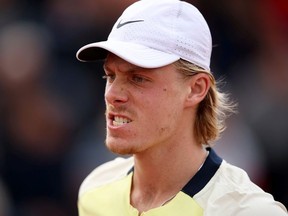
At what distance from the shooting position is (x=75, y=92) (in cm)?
522

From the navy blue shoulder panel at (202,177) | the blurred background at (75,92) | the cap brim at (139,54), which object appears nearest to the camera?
the cap brim at (139,54)

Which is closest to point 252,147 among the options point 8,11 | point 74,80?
point 74,80

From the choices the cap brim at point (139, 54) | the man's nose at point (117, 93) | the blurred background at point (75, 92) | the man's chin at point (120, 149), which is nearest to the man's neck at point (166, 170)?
the man's chin at point (120, 149)

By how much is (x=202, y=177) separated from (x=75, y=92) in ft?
8.11

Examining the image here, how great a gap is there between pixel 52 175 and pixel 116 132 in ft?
7.50

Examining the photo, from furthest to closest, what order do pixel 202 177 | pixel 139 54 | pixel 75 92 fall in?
pixel 75 92, pixel 202 177, pixel 139 54

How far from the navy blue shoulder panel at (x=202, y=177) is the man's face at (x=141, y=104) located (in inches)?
7.4

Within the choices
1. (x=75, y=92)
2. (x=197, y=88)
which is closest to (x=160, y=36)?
(x=197, y=88)

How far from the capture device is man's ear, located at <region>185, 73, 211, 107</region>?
9.45ft

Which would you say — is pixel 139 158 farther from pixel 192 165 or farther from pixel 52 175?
pixel 52 175

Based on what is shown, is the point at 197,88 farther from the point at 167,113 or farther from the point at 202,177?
the point at 202,177

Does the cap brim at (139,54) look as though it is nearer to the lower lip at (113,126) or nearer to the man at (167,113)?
the man at (167,113)

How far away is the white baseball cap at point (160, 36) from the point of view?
9.11 feet

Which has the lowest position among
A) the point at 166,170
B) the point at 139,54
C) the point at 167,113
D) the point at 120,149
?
the point at 166,170
